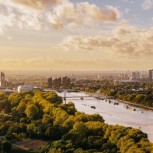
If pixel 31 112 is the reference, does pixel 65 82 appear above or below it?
above

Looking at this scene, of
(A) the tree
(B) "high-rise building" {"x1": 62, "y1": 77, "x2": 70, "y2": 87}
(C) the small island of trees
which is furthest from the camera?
(B) "high-rise building" {"x1": 62, "y1": 77, "x2": 70, "y2": 87}

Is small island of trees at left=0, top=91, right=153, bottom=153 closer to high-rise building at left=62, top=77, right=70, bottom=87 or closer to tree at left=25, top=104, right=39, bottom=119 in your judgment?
tree at left=25, top=104, right=39, bottom=119

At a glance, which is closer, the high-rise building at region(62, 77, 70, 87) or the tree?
the tree

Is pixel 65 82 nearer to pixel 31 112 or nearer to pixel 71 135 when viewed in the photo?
pixel 31 112

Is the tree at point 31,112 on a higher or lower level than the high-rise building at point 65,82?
lower

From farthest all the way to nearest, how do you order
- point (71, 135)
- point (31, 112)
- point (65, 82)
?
point (65, 82) < point (31, 112) < point (71, 135)

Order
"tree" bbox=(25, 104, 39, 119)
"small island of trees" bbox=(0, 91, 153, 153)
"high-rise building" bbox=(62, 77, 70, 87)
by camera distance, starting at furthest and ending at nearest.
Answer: "high-rise building" bbox=(62, 77, 70, 87) → "tree" bbox=(25, 104, 39, 119) → "small island of trees" bbox=(0, 91, 153, 153)

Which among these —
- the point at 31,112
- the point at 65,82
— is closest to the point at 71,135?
the point at 31,112

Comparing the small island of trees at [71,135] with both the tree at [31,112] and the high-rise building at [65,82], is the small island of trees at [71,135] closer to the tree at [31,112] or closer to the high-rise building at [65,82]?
the tree at [31,112]

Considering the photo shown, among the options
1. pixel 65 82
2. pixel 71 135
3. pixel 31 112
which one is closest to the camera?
pixel 71 135

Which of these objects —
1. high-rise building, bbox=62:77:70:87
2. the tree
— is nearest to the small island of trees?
the tree

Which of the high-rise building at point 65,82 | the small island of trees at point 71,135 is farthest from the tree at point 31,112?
the high-rise building at point 65,82

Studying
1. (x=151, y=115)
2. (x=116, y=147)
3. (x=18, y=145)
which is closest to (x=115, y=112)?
(x=151, y=115)
